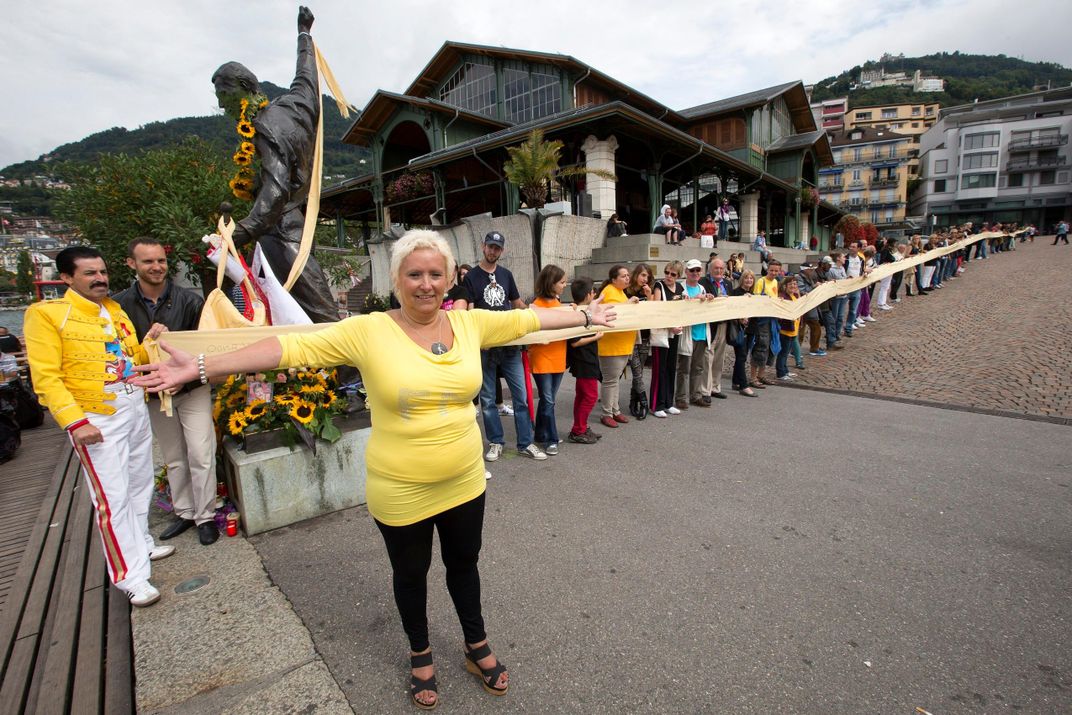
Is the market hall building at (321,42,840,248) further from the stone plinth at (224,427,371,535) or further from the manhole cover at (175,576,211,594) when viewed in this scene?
the manhole cover at (175,576,211,594)

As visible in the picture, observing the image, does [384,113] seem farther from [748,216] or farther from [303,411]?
[303,411]

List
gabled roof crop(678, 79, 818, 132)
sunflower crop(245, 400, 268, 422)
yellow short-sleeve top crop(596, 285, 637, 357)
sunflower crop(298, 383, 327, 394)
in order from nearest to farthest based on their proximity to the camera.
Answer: sunflower crop(245, 400, 268, 422) → sunflower crop(298, 383, 327, 394) → yellow short-sleeve top crop(596, 285, 637, 357) → gabled roof crop(678, 79, 818, 132)

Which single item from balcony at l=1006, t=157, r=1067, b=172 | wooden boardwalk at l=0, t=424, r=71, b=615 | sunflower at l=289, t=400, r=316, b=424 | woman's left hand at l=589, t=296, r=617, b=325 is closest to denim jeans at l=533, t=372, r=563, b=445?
sunflower at l=289, t=400, r=316, b=424

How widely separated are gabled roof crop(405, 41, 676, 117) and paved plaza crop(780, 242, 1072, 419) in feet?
44.4

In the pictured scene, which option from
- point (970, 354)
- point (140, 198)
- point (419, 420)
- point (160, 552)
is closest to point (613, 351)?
point (419, 420)

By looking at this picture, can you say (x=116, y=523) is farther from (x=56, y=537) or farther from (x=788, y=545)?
(x=788, y=545)

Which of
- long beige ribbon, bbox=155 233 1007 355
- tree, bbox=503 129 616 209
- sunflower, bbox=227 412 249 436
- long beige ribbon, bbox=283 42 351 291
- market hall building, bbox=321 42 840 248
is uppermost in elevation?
market hall building, bbox=321 42 840 248

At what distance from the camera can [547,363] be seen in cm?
498

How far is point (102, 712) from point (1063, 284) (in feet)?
64.8

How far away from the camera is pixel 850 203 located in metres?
71.1

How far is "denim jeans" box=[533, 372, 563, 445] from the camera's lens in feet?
16.5

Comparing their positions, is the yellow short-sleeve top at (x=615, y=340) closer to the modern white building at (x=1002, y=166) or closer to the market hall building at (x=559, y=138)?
the market hall building at (x=559, y=138)

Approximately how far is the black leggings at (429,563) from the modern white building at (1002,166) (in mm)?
72934

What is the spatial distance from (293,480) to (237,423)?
1.82 feet
